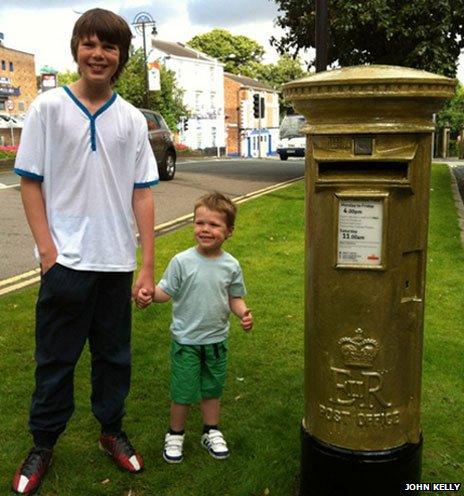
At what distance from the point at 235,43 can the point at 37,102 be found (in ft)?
250

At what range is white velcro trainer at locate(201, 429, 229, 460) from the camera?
300 cm

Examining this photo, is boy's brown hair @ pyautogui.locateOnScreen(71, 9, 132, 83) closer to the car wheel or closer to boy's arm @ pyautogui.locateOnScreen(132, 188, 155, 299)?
boy's arm @ pyautogui.locateOnScreen(132, 188, 155, 299)

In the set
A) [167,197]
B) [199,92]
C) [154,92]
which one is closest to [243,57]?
[199,92]

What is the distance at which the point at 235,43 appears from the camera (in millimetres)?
74875

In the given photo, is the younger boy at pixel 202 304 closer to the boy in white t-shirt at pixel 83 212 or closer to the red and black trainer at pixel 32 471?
the boy in white t-shirt at pixel 83 212

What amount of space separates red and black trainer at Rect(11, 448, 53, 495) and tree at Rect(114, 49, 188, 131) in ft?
115

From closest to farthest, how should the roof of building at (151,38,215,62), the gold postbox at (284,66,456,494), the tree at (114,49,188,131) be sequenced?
the gold postbox at (284,66,456,494) → the tree at (114,49,188,131) → the roof of building at (151,38,215,62)

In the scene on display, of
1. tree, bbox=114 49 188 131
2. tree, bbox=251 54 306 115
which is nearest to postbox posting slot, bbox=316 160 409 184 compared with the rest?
tree, bbox=114 49 188 131

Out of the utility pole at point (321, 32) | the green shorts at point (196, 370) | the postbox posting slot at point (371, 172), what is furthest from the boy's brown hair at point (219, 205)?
the utility pole at point (321, 32)

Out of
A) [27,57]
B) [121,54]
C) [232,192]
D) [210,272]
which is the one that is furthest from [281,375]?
[27,57]

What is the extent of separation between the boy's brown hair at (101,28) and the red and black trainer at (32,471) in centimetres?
172

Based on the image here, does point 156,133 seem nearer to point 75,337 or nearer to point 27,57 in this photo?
point 75,337

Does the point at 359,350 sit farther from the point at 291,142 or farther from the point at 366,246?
the point at 291,142

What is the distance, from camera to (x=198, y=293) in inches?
113
